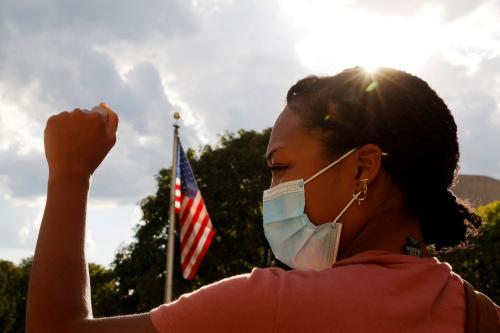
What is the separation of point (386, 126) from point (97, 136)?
826 millimetres

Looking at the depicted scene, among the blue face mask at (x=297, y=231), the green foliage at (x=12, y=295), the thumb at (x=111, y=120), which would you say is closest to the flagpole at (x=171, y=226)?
the blue face mask at (x=297, y=231)

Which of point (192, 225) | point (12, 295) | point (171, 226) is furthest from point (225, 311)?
point (12, 295)

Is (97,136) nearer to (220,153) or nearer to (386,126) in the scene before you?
(386,126)

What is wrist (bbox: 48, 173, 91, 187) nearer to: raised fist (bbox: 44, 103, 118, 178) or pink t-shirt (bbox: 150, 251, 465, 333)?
raised fist (bbox: 44, 103, 118, 178)

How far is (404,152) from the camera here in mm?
2252

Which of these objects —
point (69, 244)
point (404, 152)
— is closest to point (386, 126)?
point (404, 152)

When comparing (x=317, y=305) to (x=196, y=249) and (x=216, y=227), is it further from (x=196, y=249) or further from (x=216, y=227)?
(x=216, y=227)

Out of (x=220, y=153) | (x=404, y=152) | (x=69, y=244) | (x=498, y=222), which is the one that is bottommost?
(x=69, y=244)

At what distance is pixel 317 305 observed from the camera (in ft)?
5.75

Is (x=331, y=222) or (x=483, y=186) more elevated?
(x=483, y=186)

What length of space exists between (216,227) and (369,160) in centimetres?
2908

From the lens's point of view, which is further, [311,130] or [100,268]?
[100,268]

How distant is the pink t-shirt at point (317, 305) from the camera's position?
1720mm

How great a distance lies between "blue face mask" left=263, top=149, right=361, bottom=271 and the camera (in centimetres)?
231
